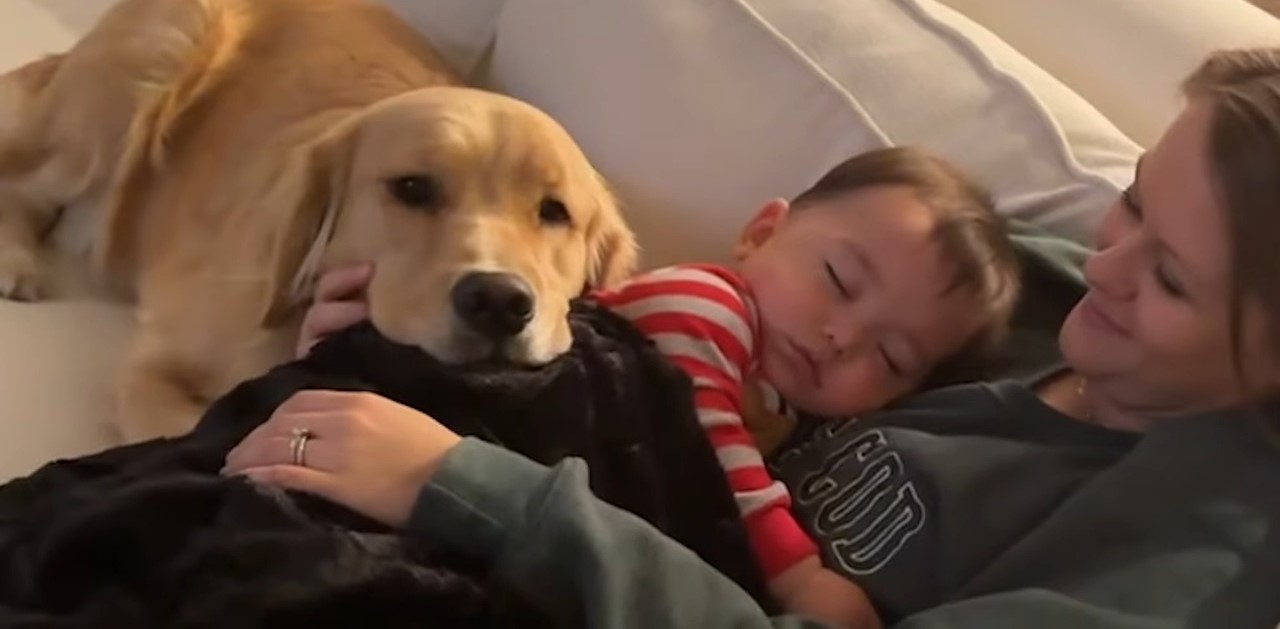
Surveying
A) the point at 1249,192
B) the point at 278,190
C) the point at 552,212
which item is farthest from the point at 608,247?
the point at 1249,192

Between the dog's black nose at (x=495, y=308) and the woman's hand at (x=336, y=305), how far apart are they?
12 cm

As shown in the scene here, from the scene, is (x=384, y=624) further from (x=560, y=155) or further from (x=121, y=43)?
(x=121, y=43)

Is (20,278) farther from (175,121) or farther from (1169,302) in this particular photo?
(1169,302)

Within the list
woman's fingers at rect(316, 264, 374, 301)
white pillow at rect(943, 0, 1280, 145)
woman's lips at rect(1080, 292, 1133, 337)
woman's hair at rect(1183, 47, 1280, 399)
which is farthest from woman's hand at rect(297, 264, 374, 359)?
white pillow at rect(943, 0, 1280, 145)

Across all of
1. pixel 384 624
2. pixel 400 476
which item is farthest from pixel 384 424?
pixel 384 624

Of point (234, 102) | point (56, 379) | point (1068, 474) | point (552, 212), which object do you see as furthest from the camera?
point (234, 102)

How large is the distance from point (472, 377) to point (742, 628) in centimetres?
33

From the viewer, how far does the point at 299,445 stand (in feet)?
3.71

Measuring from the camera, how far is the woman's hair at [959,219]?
1.46 meters

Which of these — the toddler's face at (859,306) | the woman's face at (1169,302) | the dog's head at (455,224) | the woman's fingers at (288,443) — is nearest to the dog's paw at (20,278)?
the dog's head at (455,224)

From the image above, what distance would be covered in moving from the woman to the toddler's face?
0.38ft

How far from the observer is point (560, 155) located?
153 cm

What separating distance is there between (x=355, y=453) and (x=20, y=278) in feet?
2.94

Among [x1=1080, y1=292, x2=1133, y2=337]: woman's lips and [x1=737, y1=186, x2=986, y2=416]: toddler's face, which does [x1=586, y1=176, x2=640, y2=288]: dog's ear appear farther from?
[x1=1080, y1=292, x2=1133, y2=337]: woman's lips
